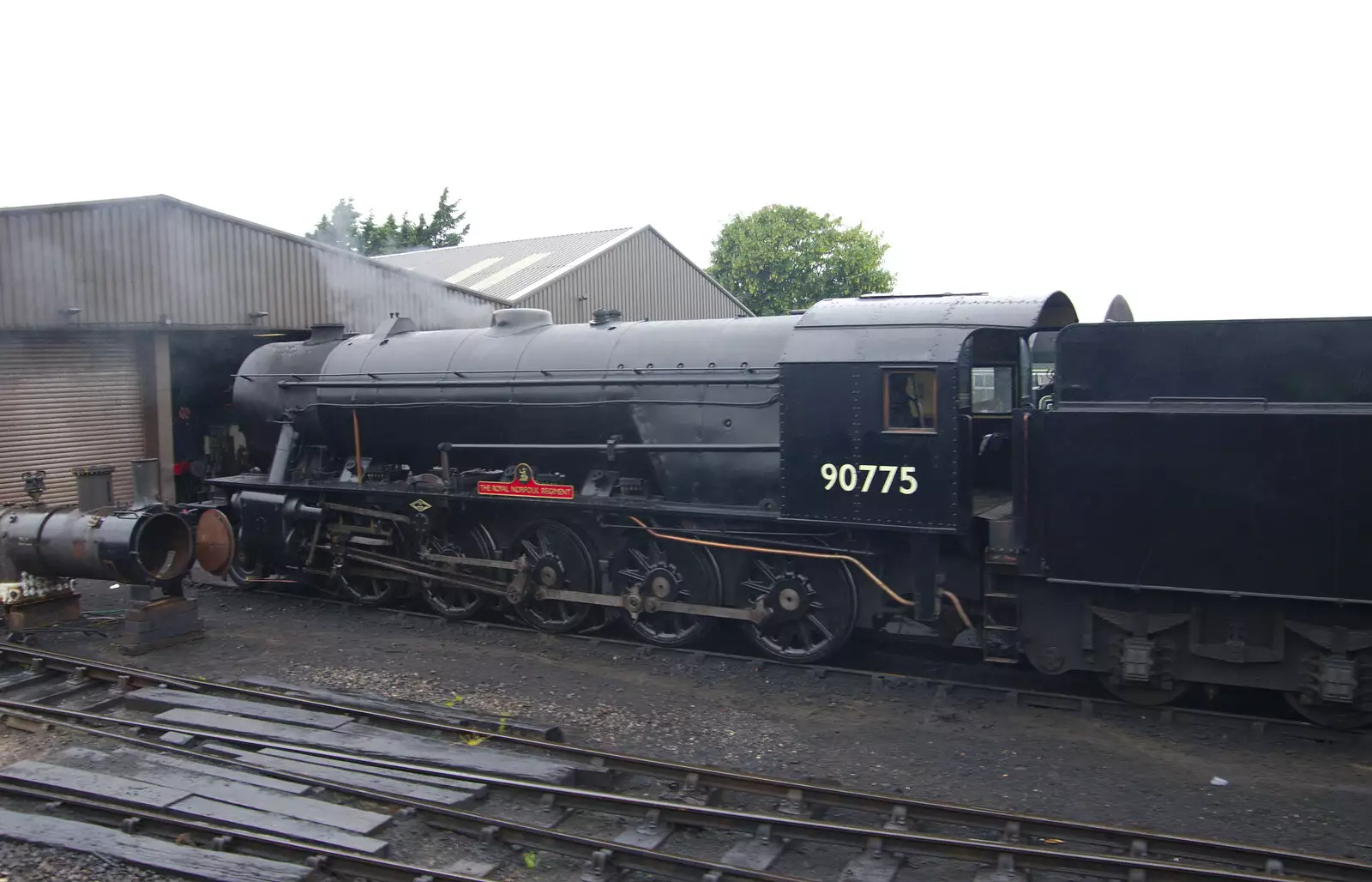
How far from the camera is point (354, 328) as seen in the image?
18922mm

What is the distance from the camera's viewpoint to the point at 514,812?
653 cm

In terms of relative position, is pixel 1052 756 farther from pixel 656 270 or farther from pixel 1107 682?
pixel 656 270

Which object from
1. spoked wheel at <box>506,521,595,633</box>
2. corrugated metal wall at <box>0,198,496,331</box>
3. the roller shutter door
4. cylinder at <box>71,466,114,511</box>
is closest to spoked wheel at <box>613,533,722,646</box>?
spoked wheel at <box>506,521,595,633</box>

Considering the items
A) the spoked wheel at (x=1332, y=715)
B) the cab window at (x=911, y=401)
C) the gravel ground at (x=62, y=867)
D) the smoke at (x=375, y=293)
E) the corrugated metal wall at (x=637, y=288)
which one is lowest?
the gravel ground at (x=62, y=867)

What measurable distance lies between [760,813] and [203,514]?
25.9 ft

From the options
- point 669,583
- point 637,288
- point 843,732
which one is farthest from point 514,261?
point 843,732

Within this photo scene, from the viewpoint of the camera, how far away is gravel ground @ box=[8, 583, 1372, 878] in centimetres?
654

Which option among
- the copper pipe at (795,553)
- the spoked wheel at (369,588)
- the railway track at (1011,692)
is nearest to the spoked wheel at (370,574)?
the spoked wheel at (369,588)

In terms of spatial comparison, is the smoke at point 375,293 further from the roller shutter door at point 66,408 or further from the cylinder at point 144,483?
the cylinder at point 144,483

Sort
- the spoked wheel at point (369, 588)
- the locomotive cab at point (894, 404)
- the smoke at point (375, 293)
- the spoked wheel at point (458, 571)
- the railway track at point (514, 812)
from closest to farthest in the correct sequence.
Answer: the railway track at point (514, 812) → the locomotive cab at point (894, 404) → the spoked wheel at point (458, 571) → the spoked wheel at point (369, 588) → the smoke at point (375, 293)

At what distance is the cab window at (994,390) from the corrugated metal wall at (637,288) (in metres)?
14.6

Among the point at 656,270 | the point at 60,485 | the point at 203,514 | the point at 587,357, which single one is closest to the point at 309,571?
the point at 203,514

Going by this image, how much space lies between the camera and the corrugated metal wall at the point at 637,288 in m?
24.8

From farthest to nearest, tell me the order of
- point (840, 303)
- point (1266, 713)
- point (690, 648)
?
point (690, 648)
point (840, 303)
point (1266, 713)
